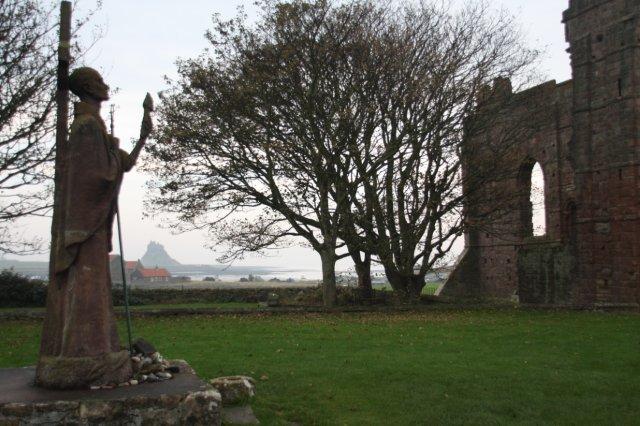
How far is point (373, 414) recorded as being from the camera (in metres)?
6.05

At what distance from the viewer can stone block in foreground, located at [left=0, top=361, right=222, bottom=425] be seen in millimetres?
4156

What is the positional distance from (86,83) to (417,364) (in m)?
5.99

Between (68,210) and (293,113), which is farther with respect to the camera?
(293,113)

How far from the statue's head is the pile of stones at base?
237cm

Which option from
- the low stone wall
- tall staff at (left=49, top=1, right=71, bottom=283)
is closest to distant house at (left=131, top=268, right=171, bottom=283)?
the low stone wall

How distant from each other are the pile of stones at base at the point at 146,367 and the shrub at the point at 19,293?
1880 centimetres

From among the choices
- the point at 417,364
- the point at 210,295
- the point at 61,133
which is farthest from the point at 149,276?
the point at 61,133

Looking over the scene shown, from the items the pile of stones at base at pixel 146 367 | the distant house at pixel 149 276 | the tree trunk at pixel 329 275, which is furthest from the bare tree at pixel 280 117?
the distant house at pixel 149 276

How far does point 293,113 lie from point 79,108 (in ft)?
43.9

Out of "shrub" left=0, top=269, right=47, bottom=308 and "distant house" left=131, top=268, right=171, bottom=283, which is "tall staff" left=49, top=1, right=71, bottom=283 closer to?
"shrub" left=0, top=269, right=47, bottom=308

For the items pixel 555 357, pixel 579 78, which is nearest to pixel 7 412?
pixel 555 357

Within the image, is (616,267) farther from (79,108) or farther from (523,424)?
(79,108)

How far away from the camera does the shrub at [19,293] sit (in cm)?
2222

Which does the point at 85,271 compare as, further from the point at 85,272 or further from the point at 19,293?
the point at 19,293
